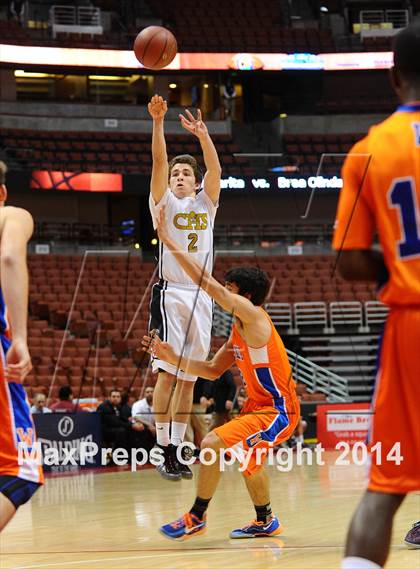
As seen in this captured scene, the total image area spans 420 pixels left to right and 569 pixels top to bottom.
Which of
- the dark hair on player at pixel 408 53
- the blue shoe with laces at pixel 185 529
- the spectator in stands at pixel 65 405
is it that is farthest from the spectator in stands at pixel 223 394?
the dark hair on player at pixel 408 53

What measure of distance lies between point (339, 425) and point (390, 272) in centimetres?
1446

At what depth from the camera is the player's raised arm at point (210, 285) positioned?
18.3 feet

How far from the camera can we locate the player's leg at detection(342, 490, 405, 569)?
3121mm

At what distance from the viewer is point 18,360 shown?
363 cm

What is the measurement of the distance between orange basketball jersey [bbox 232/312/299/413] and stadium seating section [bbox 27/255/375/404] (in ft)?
28.0

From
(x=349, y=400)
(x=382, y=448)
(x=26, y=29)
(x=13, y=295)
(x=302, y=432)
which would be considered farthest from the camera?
(x=26, y=29)

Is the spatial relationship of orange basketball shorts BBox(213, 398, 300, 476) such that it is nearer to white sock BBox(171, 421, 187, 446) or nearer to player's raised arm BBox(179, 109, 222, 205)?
white sock BBox(171, 421, 187, 446)

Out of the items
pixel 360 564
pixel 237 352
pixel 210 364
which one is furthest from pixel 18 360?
pixel 237 352

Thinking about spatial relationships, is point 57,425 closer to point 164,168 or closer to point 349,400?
point 349,400

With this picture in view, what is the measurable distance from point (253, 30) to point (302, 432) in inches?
826

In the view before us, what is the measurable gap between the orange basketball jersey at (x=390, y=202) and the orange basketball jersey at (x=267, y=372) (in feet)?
12.3

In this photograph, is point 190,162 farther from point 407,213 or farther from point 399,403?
point 399,403

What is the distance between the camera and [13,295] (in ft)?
11.9

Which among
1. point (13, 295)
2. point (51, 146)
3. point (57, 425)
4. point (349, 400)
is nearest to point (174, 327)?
point (13, 295)
